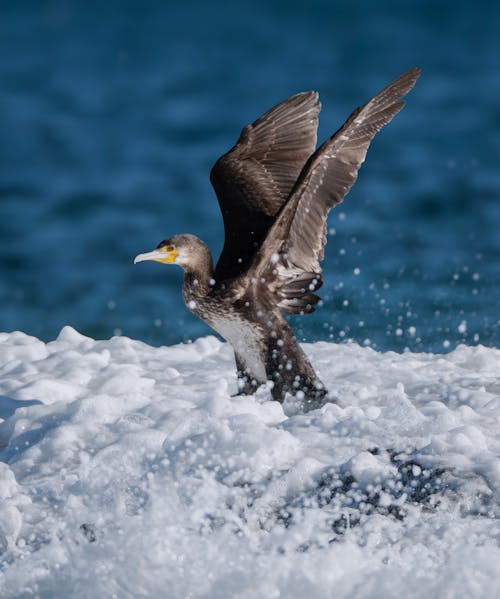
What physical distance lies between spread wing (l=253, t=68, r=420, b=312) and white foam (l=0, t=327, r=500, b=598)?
29.9 inches

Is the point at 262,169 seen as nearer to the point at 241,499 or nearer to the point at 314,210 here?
the point at 314,210

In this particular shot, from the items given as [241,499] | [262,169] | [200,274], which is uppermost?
[262,169]

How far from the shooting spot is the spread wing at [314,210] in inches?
237

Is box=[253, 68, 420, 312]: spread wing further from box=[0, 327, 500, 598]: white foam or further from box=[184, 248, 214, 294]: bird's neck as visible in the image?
box=[0, 327, 500, 598]: white foam

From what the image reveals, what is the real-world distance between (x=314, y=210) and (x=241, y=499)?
6.07 ft

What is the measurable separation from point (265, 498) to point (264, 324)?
151 cm

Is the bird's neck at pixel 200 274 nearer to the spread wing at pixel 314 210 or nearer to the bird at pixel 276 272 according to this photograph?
the bird at pixel 276 272

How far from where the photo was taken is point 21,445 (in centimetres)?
560

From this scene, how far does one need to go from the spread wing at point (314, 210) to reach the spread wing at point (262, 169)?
272 millimetres

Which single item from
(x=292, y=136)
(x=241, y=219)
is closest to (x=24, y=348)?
(x=241, y=219)

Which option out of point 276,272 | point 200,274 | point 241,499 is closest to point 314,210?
point 276,272

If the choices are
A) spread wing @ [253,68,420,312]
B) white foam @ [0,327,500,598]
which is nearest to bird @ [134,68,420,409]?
spread wing @ [253,68,420,312]

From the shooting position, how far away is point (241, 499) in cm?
495

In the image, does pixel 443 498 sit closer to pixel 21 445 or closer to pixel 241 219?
pixel 21 445
